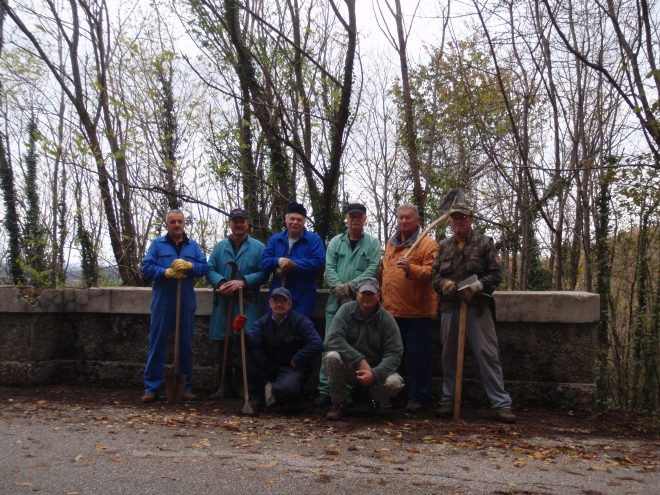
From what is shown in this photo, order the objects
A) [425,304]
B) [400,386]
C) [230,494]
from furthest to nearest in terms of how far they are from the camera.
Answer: [425,304], [400,386], [230,494]

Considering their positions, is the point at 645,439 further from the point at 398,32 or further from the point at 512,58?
the point at 398,32

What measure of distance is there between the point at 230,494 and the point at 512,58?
345 inches

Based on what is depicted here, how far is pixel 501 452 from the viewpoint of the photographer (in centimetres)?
427

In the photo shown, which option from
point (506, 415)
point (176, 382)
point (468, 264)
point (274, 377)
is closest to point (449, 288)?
point (468, 264)

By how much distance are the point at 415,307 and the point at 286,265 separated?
4.24 feet

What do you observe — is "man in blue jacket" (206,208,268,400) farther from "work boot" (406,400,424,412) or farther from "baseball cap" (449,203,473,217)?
"baseball cap" (449,203,473,217)

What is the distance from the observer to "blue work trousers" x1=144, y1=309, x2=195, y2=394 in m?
6.16

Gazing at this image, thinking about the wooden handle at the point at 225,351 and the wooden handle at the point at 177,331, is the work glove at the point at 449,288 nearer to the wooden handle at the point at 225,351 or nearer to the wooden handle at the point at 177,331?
the wooden handle at the point at 225,351

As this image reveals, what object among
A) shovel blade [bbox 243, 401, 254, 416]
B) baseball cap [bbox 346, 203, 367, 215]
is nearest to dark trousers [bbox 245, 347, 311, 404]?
shovel blade [bbox 243, 401, 254, 416]

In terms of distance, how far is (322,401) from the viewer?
5836 mm

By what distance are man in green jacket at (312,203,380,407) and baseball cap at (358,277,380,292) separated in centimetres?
29

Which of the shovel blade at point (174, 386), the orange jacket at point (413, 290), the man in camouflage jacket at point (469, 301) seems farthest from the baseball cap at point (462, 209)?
the shovel blade at point (174, 386)

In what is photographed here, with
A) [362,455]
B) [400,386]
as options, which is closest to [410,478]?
[362,455]

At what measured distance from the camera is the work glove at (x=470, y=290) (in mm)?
5277
